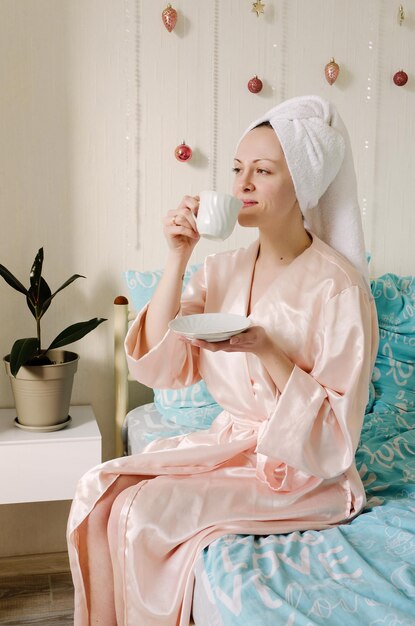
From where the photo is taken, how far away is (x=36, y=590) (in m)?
2.30

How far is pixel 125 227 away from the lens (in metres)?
2.44

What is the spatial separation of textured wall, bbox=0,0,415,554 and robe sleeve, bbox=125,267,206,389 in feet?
2.59

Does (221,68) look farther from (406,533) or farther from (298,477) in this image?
(406,533)

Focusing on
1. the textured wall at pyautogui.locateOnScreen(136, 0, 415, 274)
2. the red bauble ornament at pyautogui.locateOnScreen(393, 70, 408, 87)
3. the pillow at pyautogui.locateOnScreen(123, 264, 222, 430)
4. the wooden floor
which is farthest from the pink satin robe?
the red bauble ornament at pyautogui.locateOnScreen(393, 70, 408, 87)

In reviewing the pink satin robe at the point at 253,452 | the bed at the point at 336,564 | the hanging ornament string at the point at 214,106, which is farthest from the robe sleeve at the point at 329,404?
the hanging ornament string at the point at 214,106

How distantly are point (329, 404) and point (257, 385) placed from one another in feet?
0.61

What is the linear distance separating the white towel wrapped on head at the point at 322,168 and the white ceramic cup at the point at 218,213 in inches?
A: 8.3

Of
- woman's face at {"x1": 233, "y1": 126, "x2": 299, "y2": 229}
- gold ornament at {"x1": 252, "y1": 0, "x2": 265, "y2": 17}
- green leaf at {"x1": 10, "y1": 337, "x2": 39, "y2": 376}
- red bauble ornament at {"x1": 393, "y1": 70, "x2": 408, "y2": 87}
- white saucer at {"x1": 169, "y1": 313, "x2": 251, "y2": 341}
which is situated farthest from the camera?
red bauble ornament at {"x1": 393, "y1": 70, "x2": 408, "y2": 87}

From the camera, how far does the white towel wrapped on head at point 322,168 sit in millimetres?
1532

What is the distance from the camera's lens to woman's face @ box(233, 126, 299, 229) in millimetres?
1550

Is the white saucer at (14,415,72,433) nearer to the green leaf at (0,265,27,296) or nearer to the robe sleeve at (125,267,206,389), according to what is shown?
the green leaf at (0,265,27,296)

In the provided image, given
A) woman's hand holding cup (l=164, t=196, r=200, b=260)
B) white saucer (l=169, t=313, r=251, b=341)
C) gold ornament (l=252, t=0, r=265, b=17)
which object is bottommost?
white saucer (l=169, t=313, r=251, b=341)

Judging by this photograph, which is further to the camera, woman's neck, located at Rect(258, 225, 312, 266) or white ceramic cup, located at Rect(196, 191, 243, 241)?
woman's neck, located at Rect(258, 225, 312, 266)

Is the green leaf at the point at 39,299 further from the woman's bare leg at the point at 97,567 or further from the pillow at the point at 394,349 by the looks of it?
the pillow at the point at 394,349
